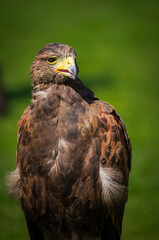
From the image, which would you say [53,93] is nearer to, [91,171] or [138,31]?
[91,171]

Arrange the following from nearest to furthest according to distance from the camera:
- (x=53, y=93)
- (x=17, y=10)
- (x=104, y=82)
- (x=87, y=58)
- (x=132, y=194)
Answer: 1. (x=53, y=93)
2. (x=132, y=194)
3. (x=104, y=82)
4. (x=87, y=58)
5. (x=17, y=10)

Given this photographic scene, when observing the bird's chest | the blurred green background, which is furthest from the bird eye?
the blurred green background

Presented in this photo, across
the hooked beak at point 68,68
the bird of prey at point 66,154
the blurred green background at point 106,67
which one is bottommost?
the bird of prey at point 66,154

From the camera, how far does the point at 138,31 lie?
1686cm

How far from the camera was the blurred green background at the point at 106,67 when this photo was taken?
26.5 ft

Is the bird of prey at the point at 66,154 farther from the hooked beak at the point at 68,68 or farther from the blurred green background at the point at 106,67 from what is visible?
the blurred green background at the point at 106,67

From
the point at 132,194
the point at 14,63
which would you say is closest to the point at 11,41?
the point at 14,63

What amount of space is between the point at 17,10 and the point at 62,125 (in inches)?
662

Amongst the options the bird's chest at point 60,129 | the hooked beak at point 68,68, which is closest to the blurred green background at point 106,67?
the bird's chest at point 60,129

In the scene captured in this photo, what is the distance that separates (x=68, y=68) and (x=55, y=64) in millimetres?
138

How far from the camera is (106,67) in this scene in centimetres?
1471

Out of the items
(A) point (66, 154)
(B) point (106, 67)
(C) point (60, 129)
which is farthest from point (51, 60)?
(B) point (106, 67)

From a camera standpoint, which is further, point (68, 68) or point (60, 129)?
point (60, 129)

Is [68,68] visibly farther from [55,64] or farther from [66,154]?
[66,154]
